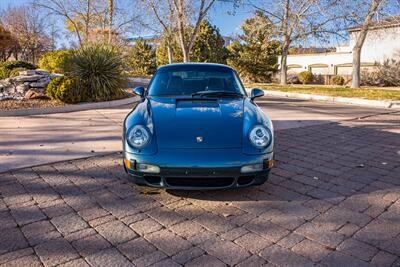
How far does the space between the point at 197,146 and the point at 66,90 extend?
7388 millimetres

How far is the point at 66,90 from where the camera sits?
910 cm

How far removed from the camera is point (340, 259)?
2.26 meters

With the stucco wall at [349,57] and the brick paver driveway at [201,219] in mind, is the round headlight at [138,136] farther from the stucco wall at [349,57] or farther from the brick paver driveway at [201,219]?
the stucco wall at [349,57]

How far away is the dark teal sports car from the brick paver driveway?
314 mm

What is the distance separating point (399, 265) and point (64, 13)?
2651cm

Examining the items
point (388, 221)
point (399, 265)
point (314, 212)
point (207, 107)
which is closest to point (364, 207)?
point (388, 221)

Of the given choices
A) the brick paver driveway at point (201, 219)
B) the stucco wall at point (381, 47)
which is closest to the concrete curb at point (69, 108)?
the brick paver driveway at point (201, 219)

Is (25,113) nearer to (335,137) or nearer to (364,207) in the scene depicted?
(335,137)

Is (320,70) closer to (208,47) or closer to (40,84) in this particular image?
(208,47)

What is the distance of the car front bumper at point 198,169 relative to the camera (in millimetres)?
2840

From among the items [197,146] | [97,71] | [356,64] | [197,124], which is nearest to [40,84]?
[97,71]

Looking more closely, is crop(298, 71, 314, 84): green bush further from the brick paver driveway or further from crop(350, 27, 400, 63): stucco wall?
the brick paver driveway

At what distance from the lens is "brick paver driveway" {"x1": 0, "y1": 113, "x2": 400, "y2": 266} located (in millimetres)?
2285

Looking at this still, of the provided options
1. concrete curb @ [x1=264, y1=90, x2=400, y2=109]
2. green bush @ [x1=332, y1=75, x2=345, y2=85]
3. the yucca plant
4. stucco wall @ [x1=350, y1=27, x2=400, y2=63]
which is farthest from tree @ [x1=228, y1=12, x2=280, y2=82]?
the yucca plant
